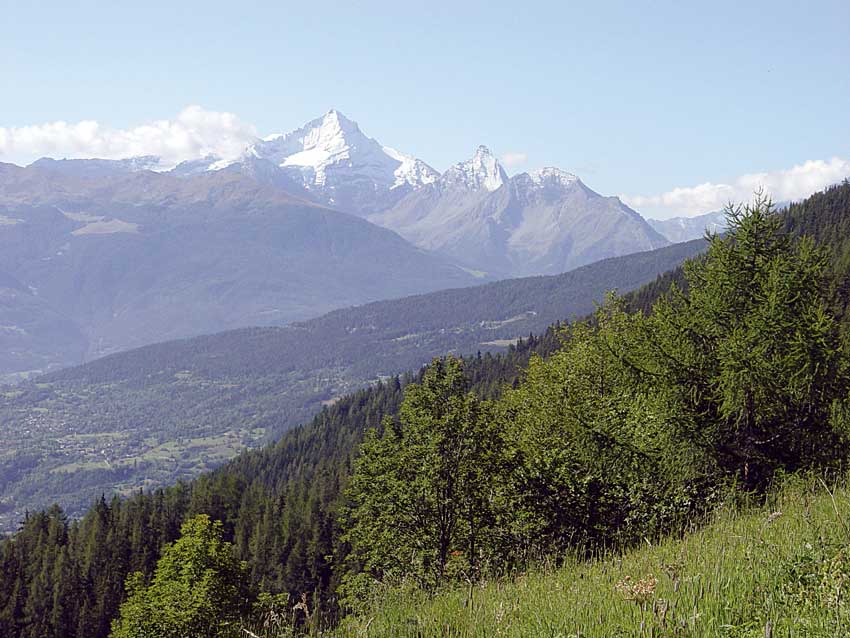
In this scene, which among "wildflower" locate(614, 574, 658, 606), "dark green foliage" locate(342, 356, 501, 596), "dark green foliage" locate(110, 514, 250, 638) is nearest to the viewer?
"wildflower" locate(614, 574, 658, 606)

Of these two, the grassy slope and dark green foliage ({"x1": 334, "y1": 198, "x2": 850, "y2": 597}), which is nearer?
the grassy slope

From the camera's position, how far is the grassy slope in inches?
201

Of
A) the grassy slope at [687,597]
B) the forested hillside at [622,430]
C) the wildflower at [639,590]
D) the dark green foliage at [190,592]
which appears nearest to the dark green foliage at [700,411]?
the forested hillside at [622,430]

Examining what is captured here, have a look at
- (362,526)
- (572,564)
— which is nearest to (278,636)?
(572,564)

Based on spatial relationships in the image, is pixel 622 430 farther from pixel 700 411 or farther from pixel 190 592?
pixel 190 592

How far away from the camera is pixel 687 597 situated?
5672mm

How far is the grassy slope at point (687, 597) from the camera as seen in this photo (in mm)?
5109

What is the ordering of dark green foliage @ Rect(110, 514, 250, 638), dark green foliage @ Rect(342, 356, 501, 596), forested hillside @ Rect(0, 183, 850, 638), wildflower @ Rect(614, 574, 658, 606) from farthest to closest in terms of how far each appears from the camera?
dark green foliage @ Rect(110, 514, 250, 638), dark green foliage @ Rect(342, 356, 501, 596), forested hillside @ Rect(0, 183, 850, 638), wildflower @ Rect(614, 574, 658, 606)

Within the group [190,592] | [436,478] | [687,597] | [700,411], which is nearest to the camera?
[687,597]

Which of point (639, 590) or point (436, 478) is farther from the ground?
point (639, 590)

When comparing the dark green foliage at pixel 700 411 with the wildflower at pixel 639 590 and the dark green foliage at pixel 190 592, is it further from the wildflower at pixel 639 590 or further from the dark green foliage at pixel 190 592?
the dark green foliage at pixel 190 592

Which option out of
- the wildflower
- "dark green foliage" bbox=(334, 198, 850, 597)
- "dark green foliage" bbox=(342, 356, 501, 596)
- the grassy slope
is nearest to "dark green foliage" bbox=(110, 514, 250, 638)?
"dark green foliage" bbox=(342, 356, 501, 596)

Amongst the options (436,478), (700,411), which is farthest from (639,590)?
(436,478)

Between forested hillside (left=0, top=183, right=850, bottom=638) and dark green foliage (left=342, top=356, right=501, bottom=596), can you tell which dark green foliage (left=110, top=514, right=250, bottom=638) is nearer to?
forested hillside (left=0, top=183, right=850, bottom=638)
